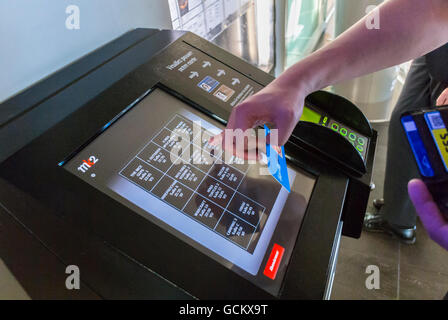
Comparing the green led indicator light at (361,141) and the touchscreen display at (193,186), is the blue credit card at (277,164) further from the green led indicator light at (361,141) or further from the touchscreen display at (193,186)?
the green led indicator light at (361,141)

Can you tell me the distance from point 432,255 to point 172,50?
1.47 metres

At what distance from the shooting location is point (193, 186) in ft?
1.92

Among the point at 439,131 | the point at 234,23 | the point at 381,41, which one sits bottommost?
the point at 439,131

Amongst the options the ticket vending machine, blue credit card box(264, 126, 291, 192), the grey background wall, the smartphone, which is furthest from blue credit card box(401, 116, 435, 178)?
the grey background wall

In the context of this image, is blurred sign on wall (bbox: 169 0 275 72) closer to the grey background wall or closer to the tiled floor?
the grey background wall

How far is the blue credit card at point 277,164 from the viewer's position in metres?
0.60

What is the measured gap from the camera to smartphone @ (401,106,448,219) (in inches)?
23.1

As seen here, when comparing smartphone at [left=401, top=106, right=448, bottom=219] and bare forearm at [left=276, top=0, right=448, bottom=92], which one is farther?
bare forearm at [left=276, top=0, right=448, bottom=92]

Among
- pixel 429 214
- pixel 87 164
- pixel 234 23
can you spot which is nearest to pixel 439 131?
pixel 429 214

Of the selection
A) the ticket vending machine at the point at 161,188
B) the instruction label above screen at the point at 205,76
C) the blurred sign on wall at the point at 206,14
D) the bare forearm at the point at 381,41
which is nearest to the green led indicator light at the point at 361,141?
the ticket vending machine at the point at 161,188

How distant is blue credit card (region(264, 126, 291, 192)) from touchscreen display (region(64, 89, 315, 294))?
0.12 ft

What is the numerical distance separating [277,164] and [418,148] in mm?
255

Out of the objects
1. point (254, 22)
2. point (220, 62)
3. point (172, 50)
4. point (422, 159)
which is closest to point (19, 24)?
point (172, 50)

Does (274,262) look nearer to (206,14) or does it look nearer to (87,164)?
(87,164)
